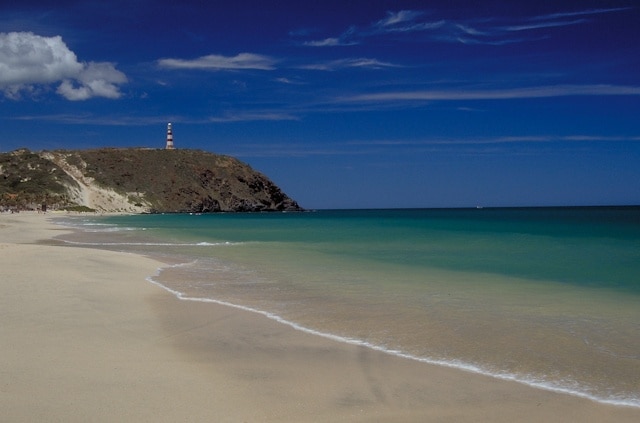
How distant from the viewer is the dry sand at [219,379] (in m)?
4.32

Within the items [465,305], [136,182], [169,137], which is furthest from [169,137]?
[465,305]

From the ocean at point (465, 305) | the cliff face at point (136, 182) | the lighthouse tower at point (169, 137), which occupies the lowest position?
the ocean at point (465, 305)

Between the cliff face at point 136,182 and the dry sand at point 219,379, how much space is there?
89.5 metres

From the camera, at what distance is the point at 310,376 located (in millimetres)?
5266

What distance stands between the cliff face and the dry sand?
89.5 m

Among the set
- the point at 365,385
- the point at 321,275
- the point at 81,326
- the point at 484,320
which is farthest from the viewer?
the point at 321,275

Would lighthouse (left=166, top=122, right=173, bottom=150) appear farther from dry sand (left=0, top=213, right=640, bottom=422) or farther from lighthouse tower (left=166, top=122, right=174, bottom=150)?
dry sand (left=0, top=213, right=640, bottom=422)

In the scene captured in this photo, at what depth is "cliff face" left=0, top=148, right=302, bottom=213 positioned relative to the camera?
100 m

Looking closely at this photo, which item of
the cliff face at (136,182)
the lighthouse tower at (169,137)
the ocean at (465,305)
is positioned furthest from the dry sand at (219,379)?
the lighthouse tower at (169,137)

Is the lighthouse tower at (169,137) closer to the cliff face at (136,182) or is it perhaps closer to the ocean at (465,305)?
the cliff face at (136,182)

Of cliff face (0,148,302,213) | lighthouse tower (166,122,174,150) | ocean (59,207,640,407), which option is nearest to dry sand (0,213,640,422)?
ocean (59,207,640,407)

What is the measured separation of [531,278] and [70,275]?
399 inches

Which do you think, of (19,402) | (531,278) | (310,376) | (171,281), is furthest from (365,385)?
(531,278)

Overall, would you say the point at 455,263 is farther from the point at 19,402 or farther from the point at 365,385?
the point at 19,402
